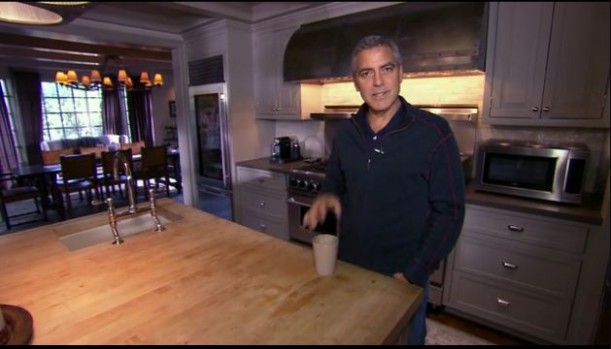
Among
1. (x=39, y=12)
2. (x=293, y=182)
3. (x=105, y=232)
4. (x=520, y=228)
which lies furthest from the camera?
(x=293, y=182)

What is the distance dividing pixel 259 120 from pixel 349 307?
2.18 meters

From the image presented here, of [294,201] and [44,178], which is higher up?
[44,178]

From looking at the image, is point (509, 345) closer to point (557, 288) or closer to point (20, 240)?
point (557, 288)

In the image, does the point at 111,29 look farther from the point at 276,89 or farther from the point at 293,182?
the point at 276,89

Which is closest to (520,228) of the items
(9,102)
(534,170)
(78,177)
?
(534,170)

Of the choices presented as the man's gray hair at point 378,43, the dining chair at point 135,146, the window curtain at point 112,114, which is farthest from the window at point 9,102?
the man's gray hair at point 378,43

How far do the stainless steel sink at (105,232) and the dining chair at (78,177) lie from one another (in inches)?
20.7

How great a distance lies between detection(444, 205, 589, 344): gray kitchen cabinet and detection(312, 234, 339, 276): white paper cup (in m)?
0.98

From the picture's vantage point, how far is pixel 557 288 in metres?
1.30

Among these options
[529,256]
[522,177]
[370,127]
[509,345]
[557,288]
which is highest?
[370,127]

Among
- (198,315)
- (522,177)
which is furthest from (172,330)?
Answer: (522,177)

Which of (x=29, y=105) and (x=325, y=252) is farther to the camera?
(x=29, y=105)

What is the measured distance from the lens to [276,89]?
2398 mm

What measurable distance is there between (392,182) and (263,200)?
170 cm
